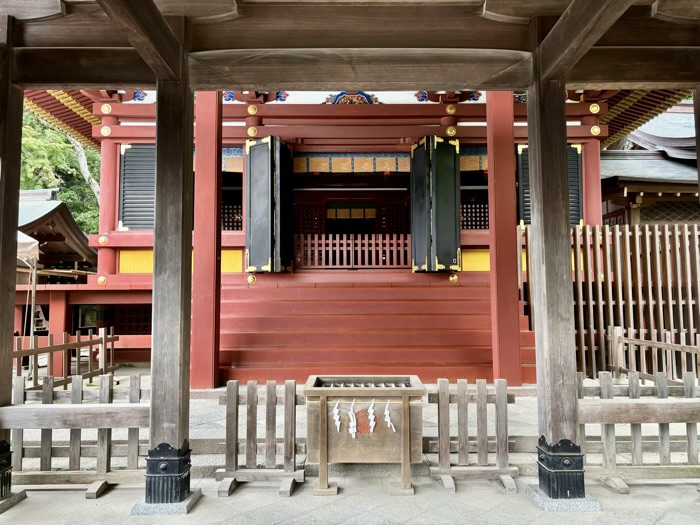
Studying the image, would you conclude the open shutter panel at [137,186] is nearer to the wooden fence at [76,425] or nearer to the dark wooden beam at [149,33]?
the wooden fence at [76,425]

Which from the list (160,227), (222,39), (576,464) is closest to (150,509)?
(160,227)

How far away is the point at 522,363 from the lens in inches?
237

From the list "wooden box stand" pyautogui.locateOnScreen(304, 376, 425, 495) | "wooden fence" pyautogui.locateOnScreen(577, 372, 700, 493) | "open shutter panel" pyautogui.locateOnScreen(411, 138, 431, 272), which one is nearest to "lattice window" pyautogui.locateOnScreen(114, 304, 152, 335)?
"open shutter panel" pyautogui.locateOnScreen(411, 138, 431, 272)

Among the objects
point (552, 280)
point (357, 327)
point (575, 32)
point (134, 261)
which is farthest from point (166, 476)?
point (134, 261)

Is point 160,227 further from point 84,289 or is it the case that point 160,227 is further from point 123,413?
point 84,289

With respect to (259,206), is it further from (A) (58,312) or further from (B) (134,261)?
Answer: (A) (58,312)

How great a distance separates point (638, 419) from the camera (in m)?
3.09

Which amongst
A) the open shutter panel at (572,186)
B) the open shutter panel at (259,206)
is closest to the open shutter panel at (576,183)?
the open shutter panel at (572,186)

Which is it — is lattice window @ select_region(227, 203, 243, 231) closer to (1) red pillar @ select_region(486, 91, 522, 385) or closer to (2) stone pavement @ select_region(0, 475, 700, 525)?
(1) red pillar @ select_region(486, 91, 522, 385)

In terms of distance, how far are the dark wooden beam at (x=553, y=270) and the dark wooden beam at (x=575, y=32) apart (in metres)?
0.15

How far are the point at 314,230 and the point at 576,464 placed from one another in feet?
27.6

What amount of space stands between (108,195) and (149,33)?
260 inches

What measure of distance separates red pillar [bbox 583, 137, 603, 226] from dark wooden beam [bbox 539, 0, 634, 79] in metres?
6.00

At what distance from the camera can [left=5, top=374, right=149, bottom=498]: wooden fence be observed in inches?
121
